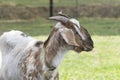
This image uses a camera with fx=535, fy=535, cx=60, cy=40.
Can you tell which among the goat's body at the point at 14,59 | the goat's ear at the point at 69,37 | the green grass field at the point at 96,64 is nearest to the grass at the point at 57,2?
the green grass field at the point at 96,64

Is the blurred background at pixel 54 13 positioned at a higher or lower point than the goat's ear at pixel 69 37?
lower

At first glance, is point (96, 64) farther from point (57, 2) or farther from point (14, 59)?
point (57, 2)

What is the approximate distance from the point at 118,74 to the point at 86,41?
4.43 m

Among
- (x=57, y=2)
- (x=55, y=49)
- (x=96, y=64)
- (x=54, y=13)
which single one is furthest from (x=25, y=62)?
(x=57, y=2)

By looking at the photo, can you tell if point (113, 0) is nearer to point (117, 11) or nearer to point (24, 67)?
point (117, 11)

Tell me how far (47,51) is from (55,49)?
0.10 meters

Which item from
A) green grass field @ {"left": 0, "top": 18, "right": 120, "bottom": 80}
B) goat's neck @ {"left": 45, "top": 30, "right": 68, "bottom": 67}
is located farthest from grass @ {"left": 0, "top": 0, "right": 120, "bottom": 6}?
goat's neck @ {"left": 45, "top": 30, "right": 68, "bottom": 67}

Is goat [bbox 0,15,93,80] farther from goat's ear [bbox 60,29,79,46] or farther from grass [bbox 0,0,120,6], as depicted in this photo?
grass [bbox 0,0,120,6]

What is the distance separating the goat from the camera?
531cm

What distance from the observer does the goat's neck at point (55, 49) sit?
535cm

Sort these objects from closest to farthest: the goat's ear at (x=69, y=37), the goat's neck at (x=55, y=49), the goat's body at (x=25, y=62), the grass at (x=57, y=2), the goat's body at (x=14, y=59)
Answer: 1. the goat's ear at (x=69, y=37)
2. the goat's neck at (x=55, y=49)
3. the goat's body at (x=25, y=62)
4. the goat's body at (x=14, y=59)
5. the grass at (x=57, y=2)

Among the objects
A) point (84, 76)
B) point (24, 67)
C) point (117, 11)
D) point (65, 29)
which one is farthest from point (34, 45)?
point (117, 11)

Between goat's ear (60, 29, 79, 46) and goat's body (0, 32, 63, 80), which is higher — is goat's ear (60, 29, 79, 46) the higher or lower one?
the higher one

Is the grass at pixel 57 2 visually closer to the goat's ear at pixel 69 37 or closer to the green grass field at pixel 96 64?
the green grass field at pixel 96 64
